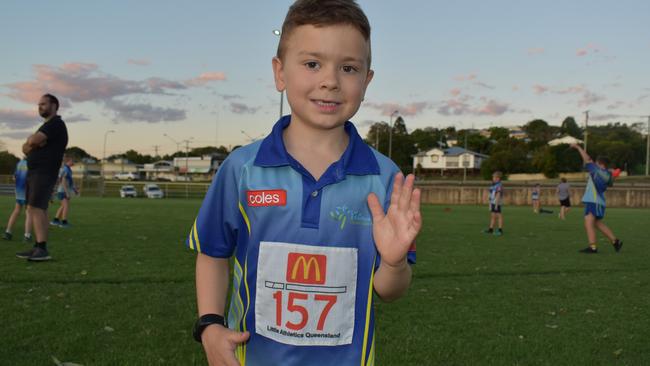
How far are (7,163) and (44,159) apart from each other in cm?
12747

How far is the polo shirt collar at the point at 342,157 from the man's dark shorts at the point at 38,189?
25.1ft

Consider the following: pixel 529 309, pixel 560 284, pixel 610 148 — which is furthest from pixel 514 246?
pixel 610 148

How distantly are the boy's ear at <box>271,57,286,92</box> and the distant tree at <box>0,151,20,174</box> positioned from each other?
129 metres

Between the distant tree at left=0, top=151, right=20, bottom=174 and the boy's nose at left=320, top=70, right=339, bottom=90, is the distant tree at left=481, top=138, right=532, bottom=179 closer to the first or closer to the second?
the distant tree at left=0, top=151, right=20, bottom=174

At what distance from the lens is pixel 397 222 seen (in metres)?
1.96

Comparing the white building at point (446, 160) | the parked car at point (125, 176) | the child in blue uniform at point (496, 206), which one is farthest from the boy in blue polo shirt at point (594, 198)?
the parked car at point (125, 176)

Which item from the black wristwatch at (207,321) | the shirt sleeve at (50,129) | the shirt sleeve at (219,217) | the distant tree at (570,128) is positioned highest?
the distant tree at (570,128)

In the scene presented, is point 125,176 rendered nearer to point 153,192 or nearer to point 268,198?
point 153,192

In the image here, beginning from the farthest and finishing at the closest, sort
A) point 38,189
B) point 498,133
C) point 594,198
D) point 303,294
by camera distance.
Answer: point 498,133 < point 594,198 < point 38,189 < point 303,294

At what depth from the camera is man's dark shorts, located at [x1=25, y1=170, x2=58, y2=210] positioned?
865cm

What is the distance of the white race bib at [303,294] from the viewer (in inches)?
78.1

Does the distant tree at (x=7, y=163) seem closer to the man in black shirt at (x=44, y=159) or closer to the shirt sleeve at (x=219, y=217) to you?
the man in black shirt at (x=44, y=159)

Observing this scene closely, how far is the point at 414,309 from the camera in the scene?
6.34m

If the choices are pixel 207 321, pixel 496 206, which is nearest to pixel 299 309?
pixel 207 321
